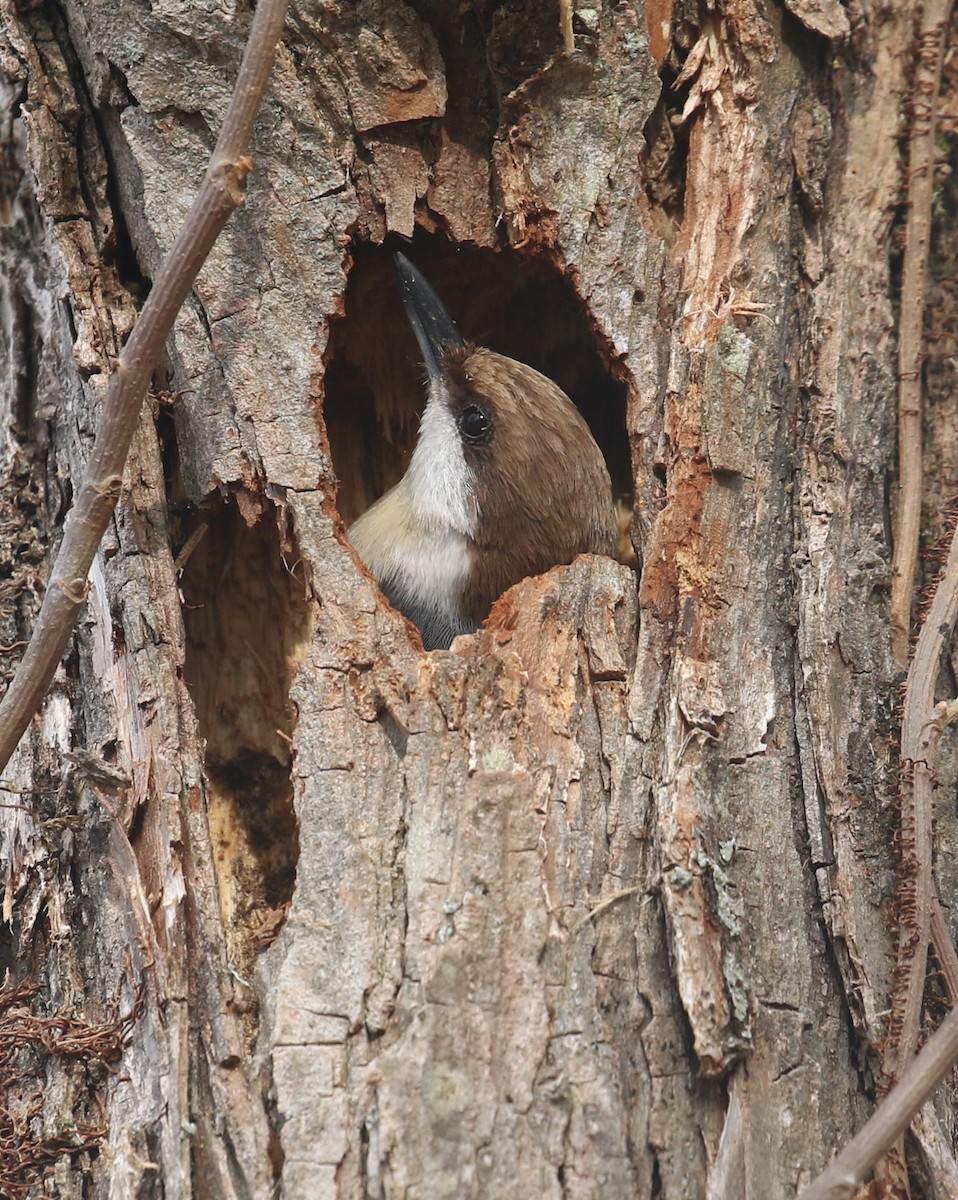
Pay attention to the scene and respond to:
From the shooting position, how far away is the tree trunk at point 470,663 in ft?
7.64

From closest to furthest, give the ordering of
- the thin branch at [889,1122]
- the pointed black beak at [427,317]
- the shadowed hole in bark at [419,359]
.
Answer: the thin branch at [889,1122] → the pointed black beak at [427,317] → the shadowed hole in bark at [419,359]

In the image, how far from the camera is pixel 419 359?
164 inches

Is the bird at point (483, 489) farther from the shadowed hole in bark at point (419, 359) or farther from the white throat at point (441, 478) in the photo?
the shadowed hole in bark at point (419, 359)

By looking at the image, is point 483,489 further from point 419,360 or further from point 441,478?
point 419,360

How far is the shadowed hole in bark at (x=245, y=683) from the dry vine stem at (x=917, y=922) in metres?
1.54

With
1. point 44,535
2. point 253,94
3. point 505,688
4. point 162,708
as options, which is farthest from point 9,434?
point 505,688

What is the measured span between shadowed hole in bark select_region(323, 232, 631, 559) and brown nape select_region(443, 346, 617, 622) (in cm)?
31

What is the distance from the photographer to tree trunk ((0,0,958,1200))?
7.64ft

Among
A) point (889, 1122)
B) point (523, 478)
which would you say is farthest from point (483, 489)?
point (889, 1122)

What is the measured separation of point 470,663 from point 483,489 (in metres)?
1.15

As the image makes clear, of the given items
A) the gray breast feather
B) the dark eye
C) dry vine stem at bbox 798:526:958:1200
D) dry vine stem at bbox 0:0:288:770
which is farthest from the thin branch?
the dark eye

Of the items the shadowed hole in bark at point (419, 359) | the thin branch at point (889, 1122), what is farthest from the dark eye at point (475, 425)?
the thin branch at point (889, 1122)

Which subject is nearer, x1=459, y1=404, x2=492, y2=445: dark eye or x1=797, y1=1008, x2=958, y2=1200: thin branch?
x1=797, y1=1008, x2=958, y2=1200: thin branch

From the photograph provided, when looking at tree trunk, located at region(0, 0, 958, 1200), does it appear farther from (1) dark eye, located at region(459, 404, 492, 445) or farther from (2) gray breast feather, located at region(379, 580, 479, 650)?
(1) dark eye, located at region(459, 404, 492, 445)
